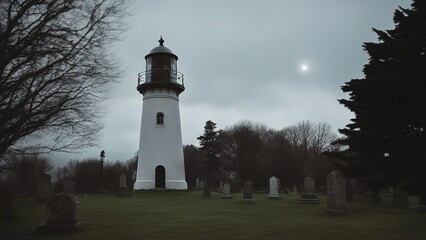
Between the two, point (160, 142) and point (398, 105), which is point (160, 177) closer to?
point (160, 142)

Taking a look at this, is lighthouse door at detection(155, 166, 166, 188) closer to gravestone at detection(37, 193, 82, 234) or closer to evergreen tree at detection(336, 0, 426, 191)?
evergreen tree at detection(336, 0, 426, 191)

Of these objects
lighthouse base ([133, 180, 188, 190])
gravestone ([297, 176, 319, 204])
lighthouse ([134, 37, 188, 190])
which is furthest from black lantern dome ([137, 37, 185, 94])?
gravestone ([297, 176, 319, 204])

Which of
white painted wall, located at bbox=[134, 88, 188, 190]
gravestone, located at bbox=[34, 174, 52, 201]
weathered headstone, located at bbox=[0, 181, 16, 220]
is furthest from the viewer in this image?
white painted wall, located at bbox=[134, 88, 188, 190]

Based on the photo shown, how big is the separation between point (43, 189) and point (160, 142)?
12610 mm

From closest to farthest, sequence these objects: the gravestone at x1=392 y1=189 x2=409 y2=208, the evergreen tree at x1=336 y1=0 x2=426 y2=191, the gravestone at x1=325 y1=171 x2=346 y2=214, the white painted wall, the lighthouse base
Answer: the evergreen tree at x1=336 y1=0 x2=426 y2=191, the gravestone at x1=325 y1=171 x2=346 y2=214, the gravestone at x1=392 y1=189 x2=409 y2=208, the lighthouse base, the white painted wall

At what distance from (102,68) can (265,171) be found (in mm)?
42176

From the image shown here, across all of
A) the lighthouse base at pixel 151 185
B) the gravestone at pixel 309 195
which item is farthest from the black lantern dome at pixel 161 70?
the gravestone at pixel 309 195

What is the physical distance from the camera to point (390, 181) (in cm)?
1348

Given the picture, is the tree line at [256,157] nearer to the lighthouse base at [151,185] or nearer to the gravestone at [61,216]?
the lighthouse base at [151,185]

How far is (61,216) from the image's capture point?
10.4 m

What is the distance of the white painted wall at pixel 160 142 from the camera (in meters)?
32.8

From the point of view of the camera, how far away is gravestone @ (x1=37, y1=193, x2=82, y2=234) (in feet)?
33.4

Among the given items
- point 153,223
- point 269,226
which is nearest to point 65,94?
point 153,223

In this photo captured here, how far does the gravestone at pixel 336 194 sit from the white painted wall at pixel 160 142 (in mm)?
20056
